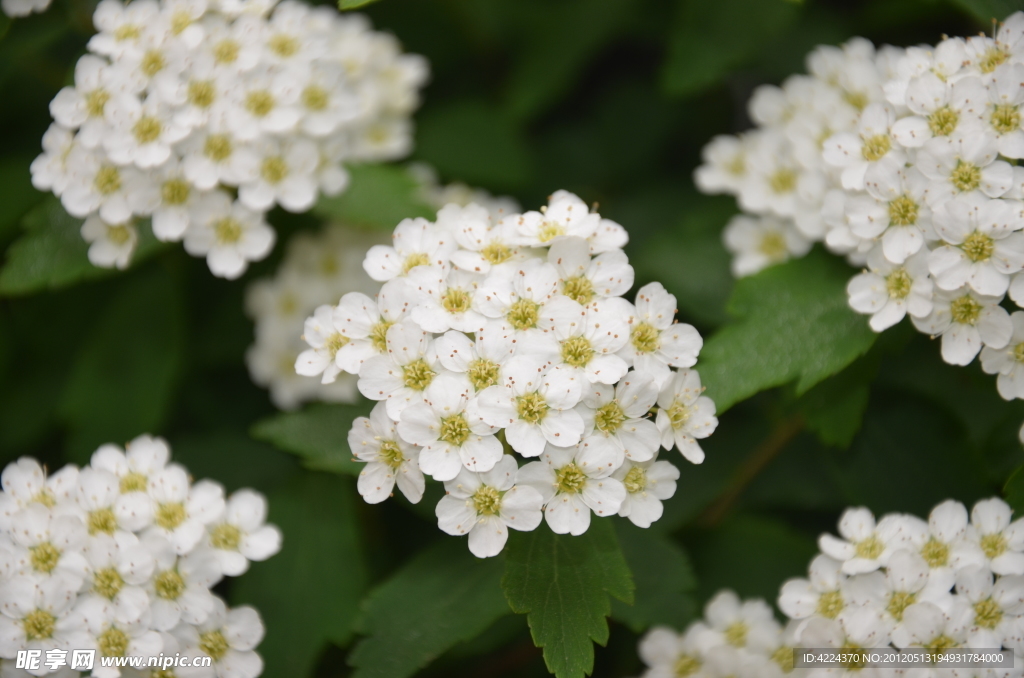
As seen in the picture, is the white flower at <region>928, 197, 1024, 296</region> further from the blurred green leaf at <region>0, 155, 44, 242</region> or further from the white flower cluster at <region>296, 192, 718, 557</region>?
the blurred green leaf at <region>0, 155, 44, 242</region>

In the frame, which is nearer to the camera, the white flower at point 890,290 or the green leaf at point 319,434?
the white flower at point 890,290

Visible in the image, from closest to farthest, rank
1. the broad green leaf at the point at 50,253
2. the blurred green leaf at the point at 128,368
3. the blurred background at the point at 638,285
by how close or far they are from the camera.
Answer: the broad green leaf at the point at 50,253 < the blurred background at the point at 638,285 < the blurred green leaf at the point at 128,368

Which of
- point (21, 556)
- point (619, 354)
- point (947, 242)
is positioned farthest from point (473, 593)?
point (947, 242)

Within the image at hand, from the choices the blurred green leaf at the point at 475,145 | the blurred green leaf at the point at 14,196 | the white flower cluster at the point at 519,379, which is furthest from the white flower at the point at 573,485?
the blurred green leaf at the point at 14,196

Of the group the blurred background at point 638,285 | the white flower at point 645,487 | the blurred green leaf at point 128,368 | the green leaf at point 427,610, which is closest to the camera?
the white flower at point 645,487

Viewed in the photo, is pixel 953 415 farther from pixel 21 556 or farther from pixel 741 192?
pixel 21 556

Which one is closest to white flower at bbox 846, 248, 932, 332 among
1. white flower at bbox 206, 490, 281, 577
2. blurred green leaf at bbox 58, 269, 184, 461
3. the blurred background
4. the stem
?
the blurred background

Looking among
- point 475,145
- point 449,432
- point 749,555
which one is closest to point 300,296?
point 475,145

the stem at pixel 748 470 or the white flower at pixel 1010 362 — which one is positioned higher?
the white flower at pixel 1010 362

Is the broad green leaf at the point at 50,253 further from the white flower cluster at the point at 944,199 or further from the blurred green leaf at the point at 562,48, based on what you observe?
the white flower cluster at the point at 944,199

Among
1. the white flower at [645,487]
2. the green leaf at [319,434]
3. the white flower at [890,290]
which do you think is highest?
the white flower at [890,290]
